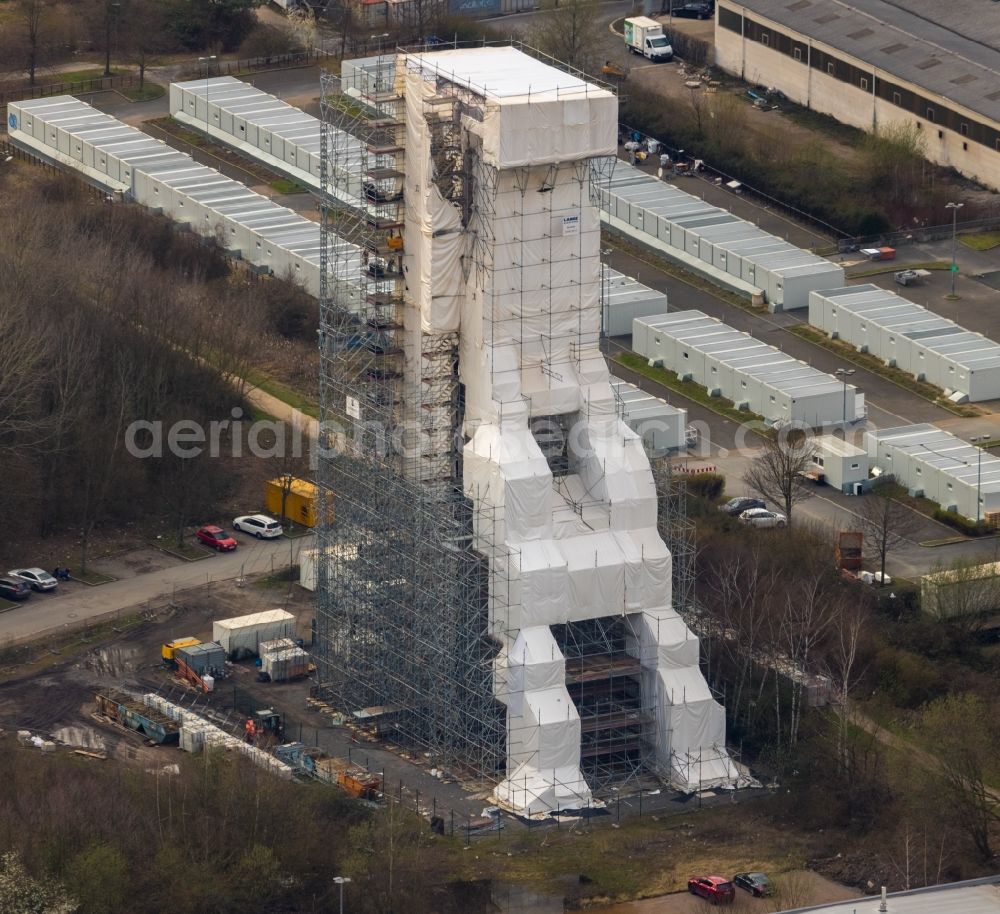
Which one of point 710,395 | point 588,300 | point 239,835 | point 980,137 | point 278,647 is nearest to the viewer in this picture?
point 239,835

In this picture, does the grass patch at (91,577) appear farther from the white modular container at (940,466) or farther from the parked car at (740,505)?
the white modular container at (940,466)

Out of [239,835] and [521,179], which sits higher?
[521,179]

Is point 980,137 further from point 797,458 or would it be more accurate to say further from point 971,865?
point 971,865

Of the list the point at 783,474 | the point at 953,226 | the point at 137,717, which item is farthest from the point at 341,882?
the point at 953,226

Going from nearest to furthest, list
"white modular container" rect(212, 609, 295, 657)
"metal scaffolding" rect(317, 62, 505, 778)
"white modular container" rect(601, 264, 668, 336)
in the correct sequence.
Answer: "metal scaffolding" rect(317, 62, 505, 778) → "white modular container" rect(212, 609, 295, 657) → "white modular container" rect(601, 264, 668, 336)

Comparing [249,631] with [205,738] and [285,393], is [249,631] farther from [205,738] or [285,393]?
[285,393]

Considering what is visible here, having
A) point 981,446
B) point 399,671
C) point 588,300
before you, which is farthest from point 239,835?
point 981,446

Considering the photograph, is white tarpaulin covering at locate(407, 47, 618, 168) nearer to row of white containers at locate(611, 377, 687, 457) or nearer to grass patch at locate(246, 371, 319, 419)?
row of white containers at locate(611, 377, 687, 457)

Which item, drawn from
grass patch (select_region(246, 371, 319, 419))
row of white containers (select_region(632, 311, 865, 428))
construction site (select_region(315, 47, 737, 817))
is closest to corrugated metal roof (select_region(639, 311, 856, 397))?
row of white containers (select_region(632, 311, 865, 428))
